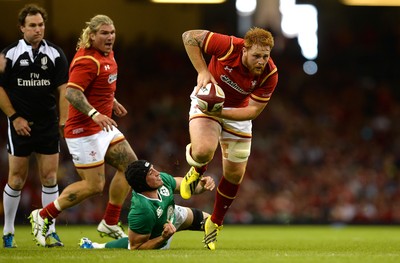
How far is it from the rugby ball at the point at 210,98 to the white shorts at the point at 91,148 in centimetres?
122

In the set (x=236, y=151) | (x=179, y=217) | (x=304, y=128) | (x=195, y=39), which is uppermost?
(x=195, y=39)

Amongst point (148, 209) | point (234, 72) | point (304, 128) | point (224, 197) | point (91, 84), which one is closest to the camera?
point (148, 209)

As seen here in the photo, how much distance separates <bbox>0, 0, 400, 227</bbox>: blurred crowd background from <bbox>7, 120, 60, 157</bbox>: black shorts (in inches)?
316

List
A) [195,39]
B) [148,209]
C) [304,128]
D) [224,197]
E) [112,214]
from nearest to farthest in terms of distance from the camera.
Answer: [148,209], [195,39], [224,197], [112,214], [304,128]

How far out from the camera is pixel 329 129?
849 inches

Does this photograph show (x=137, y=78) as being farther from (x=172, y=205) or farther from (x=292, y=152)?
(x=172, y=205)

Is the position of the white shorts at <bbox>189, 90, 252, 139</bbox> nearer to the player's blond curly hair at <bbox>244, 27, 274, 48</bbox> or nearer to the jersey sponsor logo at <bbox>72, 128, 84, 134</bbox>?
the player's blond curly hair at <bbox>244, 27, 274, 48</bbox>

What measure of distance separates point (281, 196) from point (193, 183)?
10.8 metres

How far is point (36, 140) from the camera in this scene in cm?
944

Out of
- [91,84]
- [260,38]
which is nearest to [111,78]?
[91,84]

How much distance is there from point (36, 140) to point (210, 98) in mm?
2015

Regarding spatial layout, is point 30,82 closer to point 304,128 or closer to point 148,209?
point 148,209

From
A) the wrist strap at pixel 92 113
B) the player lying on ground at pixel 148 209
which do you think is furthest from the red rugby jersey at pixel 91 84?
the player lying on ground at pixel 148 209

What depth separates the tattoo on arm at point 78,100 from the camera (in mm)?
8922
